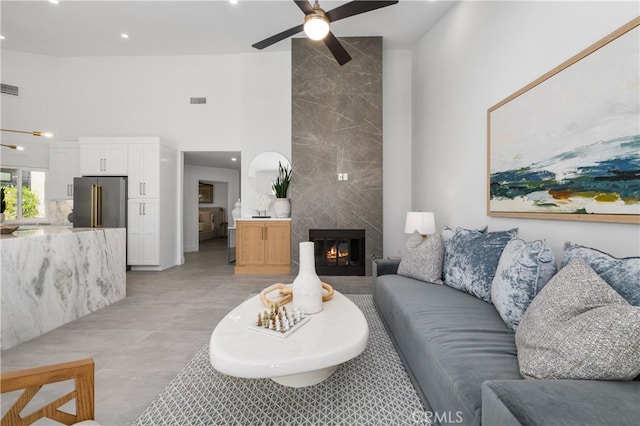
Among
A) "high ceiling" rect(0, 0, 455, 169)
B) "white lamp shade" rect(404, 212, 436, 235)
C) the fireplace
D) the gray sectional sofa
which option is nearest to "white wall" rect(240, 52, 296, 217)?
"high ceiling" rect(0, 0, 455, 169)

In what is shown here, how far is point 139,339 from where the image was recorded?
7.40 ft

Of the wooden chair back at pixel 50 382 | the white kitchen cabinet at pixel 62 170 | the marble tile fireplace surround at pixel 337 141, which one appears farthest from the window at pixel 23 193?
the wooden chair back at pixel 50 382

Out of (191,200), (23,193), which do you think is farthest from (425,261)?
(23,193)

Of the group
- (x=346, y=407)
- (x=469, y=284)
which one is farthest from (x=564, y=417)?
(x=469, y=284)

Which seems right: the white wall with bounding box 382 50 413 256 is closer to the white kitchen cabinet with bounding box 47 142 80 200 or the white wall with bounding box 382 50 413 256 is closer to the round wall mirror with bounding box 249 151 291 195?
the round wall mirror with bounding box 249 151 291 195

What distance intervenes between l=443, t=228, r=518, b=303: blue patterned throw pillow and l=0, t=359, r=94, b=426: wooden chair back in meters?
2.15

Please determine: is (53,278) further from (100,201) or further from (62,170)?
(62,170)

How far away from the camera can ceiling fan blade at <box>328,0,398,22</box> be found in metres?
2.59

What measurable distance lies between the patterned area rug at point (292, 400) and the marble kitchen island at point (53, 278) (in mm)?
1586

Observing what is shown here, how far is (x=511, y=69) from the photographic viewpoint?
234 cm

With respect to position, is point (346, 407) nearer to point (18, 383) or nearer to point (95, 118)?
point (18, 383)

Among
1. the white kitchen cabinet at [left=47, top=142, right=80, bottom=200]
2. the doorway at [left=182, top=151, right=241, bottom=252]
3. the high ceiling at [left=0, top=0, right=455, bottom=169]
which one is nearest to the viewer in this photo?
the high ceiling at [left=0, top=0, right=455, bottom=169]

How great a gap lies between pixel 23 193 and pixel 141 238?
2.44 meters

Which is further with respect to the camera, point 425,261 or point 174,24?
point 174,24
